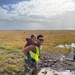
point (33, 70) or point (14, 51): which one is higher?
point (33, 70)

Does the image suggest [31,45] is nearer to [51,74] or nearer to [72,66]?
[51,74]

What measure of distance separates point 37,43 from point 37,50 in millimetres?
226

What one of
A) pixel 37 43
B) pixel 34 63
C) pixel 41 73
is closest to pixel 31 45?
pixel 37 43

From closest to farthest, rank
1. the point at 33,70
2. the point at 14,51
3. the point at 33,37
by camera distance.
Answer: the point at 33,37 → the point at 33,70 → the point at 14,51

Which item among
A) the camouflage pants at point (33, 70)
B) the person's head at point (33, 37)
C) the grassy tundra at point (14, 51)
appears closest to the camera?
the person's head at point (33, 37)

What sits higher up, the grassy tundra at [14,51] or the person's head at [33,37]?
the person's head at [33,37]

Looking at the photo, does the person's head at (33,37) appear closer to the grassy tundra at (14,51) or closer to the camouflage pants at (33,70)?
the camouflage pants at (33,70)

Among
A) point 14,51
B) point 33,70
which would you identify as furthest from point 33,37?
point 14,51

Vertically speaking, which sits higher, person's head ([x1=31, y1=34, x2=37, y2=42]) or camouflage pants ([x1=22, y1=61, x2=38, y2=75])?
person's head ([x1=31, y1=34, x2=37, y2=42])

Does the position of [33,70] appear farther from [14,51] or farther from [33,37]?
[14,51]

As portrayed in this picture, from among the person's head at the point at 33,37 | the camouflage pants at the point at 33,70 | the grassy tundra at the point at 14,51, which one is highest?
the person's head at the point at 33,37

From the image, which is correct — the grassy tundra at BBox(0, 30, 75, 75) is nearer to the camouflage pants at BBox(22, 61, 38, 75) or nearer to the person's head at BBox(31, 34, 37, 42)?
the camouflage pants at BBox(22, 61, 38, 75)

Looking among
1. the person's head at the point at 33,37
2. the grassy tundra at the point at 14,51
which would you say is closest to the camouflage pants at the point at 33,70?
the person's head at the point at 33,37

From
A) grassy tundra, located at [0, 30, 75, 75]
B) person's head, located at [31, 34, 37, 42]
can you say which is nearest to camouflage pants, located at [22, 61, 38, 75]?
person's head, located at [31, 34, 37, 42]
